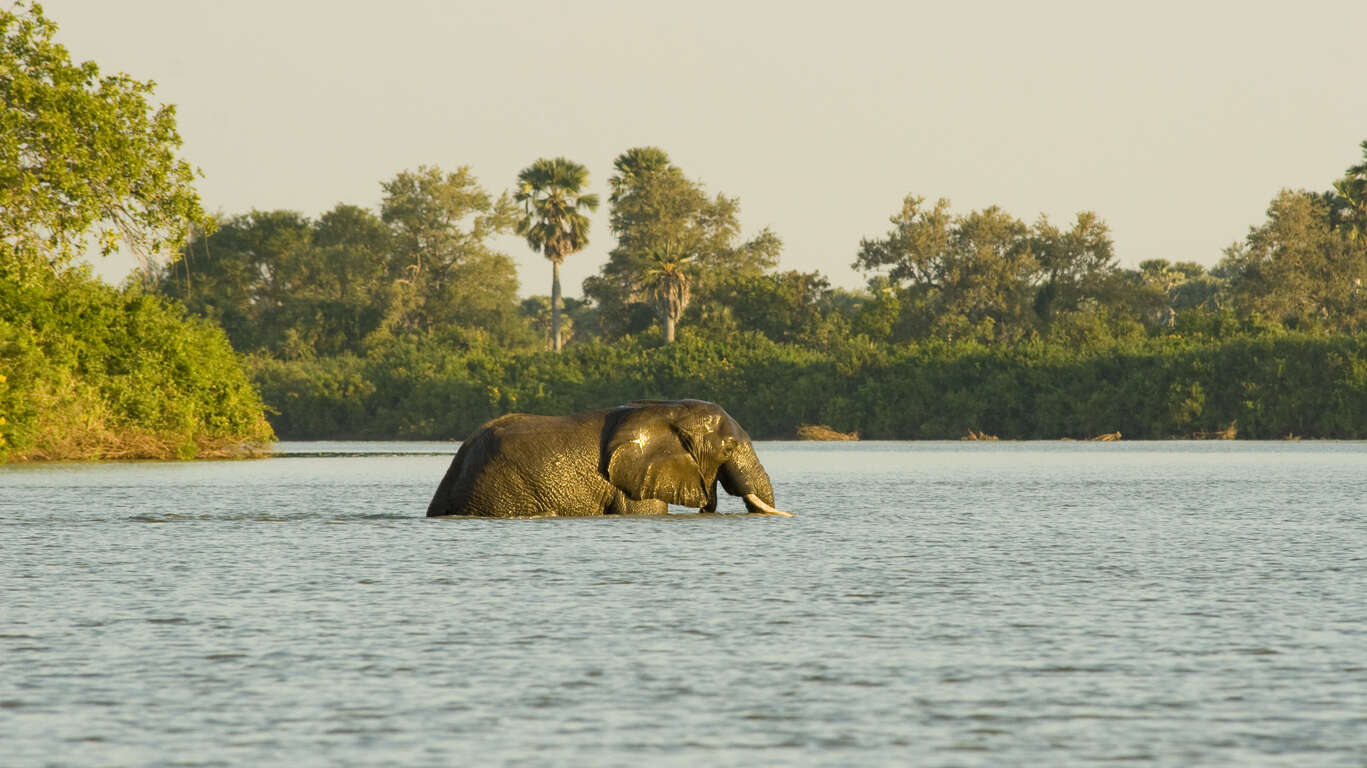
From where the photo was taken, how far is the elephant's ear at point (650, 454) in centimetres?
2284

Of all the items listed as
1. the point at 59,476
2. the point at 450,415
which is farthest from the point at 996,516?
the point at 450,415

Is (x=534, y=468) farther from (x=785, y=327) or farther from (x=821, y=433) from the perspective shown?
(x=785, y=327)

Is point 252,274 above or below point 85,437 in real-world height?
above

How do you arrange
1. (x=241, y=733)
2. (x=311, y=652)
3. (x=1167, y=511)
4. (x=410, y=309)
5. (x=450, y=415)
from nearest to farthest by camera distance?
(x=241, y=733), (x=311, y=652), (x=1167, y=511), (x=450, y=415), (x=410, y=309)

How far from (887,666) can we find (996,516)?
14.3 m

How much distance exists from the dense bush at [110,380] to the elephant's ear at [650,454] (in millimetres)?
20942

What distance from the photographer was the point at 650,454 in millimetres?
22953

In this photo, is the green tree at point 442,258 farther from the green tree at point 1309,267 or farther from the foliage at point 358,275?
the green tree at point 1309,267

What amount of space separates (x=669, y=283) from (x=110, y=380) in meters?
54.3

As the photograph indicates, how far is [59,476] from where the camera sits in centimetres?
3550

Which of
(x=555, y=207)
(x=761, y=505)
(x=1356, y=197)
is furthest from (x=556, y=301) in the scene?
(x=761, y=505)

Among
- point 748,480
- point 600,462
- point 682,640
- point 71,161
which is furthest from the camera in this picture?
point 71,161

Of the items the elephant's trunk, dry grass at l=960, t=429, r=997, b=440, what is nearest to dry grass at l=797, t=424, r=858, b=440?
dry grass at l=960, t=429, r=997, b=440

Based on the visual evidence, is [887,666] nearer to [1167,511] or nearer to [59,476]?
[1167,511]
